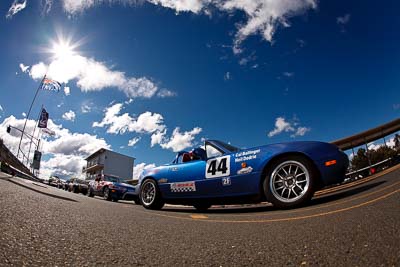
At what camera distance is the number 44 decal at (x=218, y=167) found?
461 cm

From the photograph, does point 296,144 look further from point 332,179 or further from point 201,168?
point 201,168

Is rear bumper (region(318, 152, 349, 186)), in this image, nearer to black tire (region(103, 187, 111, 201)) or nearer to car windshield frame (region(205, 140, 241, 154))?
car windshield frame (region(205, 140, 241, 154))

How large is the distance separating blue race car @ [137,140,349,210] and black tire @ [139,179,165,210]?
51 cm

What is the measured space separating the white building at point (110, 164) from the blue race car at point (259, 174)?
5583 centimetres

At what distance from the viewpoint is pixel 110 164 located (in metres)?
58.5

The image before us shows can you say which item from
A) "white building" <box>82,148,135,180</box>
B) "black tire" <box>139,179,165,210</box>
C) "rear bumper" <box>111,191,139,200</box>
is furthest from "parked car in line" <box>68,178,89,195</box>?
"white building" <box>82,148,135,180</box>

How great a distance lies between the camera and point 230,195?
14.8 ft

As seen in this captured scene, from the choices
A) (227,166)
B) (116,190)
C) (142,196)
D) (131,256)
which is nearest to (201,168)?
(227,166)

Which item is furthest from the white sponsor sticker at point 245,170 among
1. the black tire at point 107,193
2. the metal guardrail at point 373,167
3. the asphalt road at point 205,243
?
the black tire at point 107,193

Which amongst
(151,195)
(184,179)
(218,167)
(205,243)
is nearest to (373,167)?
(218,167)

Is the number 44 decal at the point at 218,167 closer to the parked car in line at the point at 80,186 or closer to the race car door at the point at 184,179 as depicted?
the race car door at the point at 184,179

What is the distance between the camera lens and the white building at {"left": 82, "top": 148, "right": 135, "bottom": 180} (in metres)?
57.9

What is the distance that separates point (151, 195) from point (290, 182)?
12.0 feet

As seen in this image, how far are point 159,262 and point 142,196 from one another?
5.38 metres
